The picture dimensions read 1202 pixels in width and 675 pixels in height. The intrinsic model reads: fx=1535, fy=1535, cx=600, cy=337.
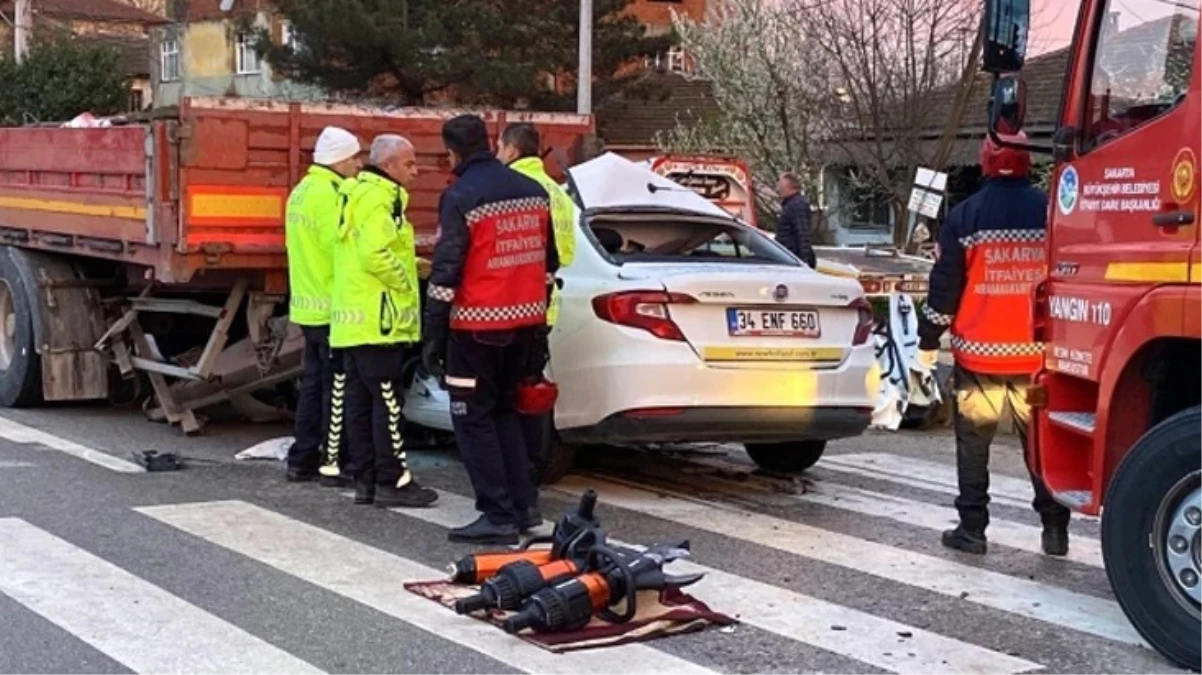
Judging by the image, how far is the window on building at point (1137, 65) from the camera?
17.1 feet

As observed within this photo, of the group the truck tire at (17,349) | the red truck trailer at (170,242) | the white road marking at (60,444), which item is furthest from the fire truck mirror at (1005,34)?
the truck tire at (17,349)

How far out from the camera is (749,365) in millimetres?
7473

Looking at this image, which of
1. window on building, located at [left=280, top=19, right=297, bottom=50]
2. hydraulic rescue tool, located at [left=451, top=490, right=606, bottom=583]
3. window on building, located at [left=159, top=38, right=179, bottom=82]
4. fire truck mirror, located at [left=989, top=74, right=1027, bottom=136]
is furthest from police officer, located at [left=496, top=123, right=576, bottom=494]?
window on building, located at [left=159, top=38, right=179, bottom=82]

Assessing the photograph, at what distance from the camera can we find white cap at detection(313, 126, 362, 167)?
806 cm

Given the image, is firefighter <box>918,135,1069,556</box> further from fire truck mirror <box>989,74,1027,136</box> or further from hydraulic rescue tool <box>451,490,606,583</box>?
hydraulic rescue tool <box>451,490,606,583</box>

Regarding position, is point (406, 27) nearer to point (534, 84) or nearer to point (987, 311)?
point (534, 84)

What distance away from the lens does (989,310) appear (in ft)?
21.9

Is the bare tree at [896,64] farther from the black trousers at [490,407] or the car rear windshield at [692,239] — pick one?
the black trousers at [490,407]

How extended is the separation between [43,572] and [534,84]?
78.4 feet

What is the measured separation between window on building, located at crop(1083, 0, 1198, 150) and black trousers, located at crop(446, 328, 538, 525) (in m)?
2.65

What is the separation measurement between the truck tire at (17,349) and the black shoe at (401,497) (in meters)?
4.07

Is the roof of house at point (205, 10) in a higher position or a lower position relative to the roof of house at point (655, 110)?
higher

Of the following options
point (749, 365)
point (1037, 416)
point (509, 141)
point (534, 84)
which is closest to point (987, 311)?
point (1037, 416)

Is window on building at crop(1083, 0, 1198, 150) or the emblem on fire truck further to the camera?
window on building at crop(1083, 0, 1198, 150)
